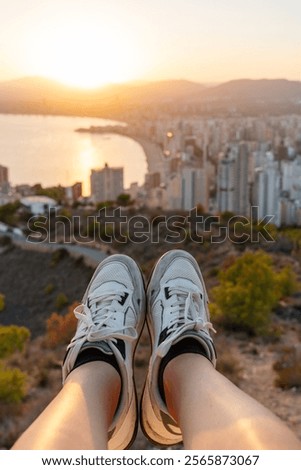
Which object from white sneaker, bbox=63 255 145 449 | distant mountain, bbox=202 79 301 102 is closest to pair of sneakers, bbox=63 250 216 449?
→ white sneaker, bbox=63 255 145 449

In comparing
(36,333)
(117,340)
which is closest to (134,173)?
(36,333)

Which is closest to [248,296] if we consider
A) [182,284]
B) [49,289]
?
[182,284]

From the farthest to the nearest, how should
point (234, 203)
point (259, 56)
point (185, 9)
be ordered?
point (234, 203)
point (259, 56)
point (185, 9)

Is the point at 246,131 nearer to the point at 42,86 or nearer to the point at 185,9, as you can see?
the point at 42,86

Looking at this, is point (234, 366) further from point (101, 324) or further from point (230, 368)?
point (101, 324)

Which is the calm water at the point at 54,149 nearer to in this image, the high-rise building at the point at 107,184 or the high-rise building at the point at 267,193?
the high-rise building at the point at 107,184

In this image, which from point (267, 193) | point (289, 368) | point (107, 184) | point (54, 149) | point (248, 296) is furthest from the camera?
point (107, 184)
